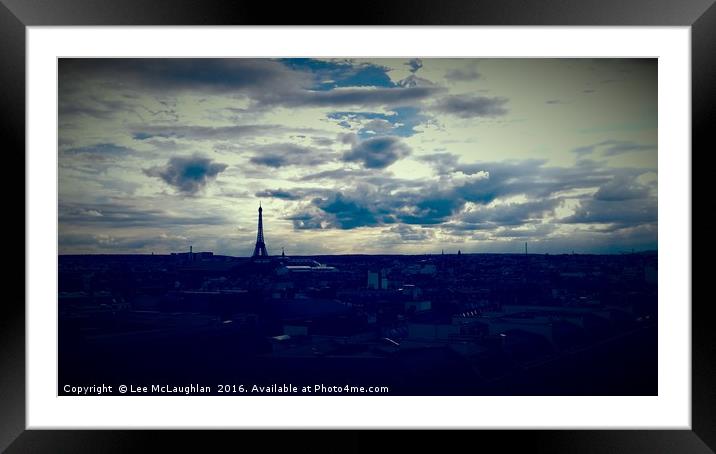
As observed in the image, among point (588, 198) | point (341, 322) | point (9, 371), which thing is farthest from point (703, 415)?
point (9, 371)

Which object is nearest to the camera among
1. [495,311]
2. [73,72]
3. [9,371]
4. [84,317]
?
[9,371]

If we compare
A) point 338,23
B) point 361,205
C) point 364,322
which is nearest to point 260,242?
point 361,205

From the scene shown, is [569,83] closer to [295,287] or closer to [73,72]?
[295,287]

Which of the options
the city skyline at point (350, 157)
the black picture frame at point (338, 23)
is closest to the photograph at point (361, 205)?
the city skyline at point (350, 157)

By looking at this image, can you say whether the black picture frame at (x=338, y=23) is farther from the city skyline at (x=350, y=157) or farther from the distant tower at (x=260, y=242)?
the distant tower at (x=260, y=242)

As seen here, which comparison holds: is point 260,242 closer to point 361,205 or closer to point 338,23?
point 361,205

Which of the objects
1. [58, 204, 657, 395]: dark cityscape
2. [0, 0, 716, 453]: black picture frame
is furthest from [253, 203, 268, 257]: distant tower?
[0, 0, 716, 453]: black picture frame

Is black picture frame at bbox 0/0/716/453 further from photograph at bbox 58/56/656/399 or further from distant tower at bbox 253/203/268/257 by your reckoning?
distant tower at bbox 253/203/268/257
